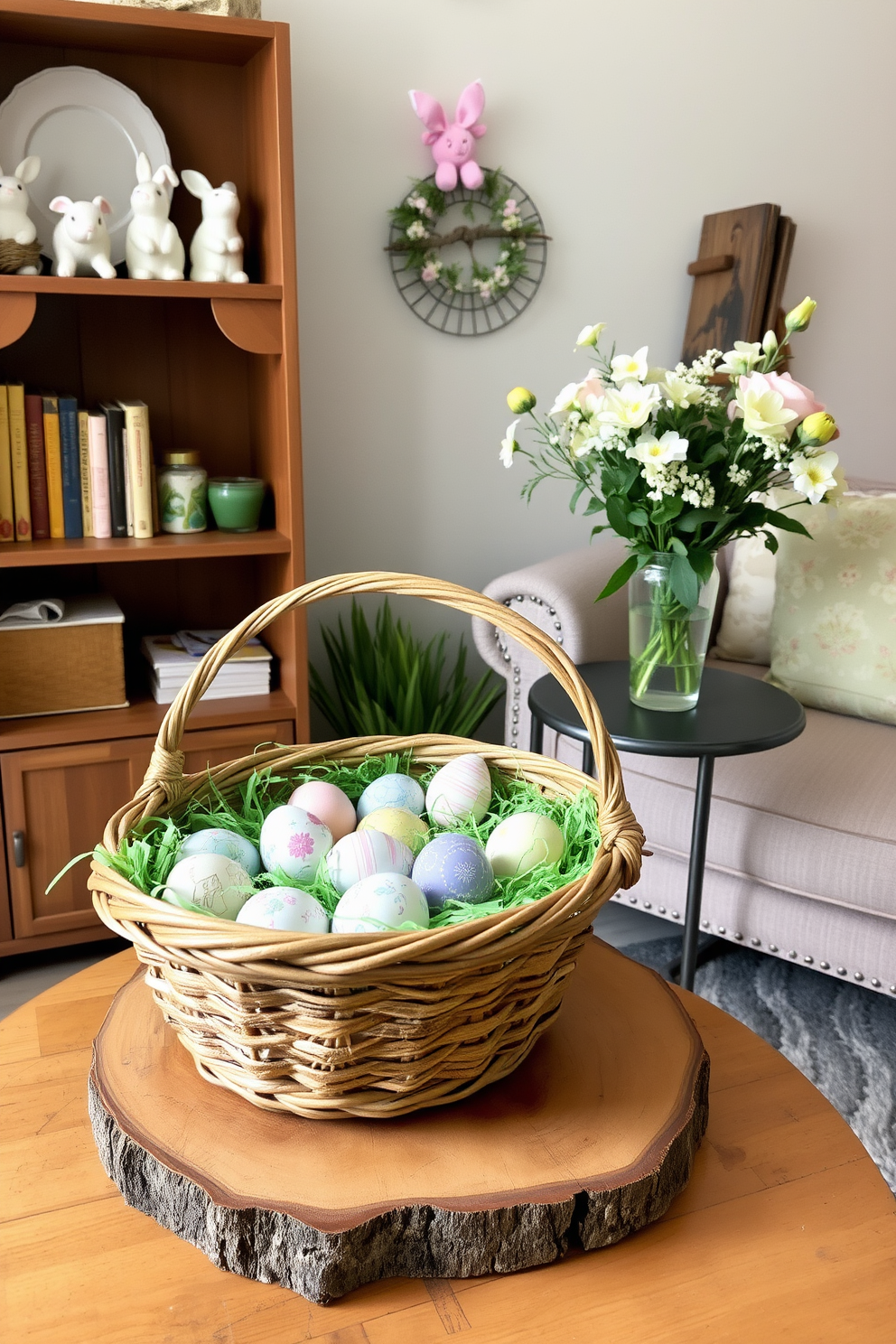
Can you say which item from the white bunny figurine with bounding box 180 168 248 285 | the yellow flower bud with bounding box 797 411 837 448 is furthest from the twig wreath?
the yellow flower bud with bounding box 797 411 837 448

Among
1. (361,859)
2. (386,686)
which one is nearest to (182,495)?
(386,686)

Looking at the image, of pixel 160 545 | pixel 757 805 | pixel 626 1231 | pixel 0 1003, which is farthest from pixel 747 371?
pixel 0 1003

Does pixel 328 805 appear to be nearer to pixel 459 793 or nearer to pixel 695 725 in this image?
pixel 459 793

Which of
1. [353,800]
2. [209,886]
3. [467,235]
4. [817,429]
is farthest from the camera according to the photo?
[467,235]

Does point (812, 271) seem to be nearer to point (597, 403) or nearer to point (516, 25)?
point (516, 25)

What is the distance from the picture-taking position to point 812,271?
2.82m

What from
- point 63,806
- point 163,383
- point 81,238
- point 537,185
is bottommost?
point 63,806

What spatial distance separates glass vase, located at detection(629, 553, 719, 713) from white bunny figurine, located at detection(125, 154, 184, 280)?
38.4 inches

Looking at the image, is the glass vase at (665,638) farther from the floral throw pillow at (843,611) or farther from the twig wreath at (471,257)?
the twig wreath at (471,257)

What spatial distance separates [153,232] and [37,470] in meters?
0.45

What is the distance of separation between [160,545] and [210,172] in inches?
30.0

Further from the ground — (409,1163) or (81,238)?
(81,238)

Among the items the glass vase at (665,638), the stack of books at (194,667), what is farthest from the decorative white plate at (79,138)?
the glass vase at (665,638)

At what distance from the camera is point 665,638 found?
1602 millimetres
